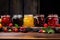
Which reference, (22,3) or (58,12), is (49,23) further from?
(22,3)

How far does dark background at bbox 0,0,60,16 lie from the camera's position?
193 cm

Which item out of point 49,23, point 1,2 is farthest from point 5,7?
point 49,23

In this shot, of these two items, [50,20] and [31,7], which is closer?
[50,20]

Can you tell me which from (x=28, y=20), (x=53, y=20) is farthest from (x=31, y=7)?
(x=53, y=20)

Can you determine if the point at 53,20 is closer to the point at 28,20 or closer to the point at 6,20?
the point at 28,20

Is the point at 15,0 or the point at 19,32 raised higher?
the point at 15,0

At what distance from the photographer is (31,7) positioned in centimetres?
194

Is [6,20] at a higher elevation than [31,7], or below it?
below

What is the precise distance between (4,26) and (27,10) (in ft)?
1.03

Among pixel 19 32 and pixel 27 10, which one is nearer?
pixel 19 32

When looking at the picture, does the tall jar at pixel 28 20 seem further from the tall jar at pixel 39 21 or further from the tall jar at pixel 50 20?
the tall jar at pixel 50 20

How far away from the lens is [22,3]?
1.94 meters

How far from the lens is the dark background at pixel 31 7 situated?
1929mm

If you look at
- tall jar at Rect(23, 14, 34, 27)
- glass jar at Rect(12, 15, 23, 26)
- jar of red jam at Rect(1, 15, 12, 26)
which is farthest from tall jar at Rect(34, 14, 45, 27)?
jar of red jam at Rect(1, 15, 12, 26)
